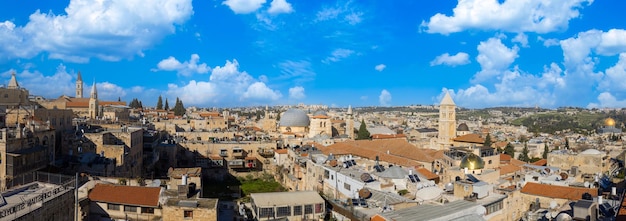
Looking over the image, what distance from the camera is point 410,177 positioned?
26547 mm

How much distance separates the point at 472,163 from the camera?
35.1m

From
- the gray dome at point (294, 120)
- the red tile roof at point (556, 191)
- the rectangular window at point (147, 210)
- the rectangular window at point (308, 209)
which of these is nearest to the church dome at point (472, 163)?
the red tile roof at point (556, 191)

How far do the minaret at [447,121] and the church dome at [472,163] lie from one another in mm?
25225

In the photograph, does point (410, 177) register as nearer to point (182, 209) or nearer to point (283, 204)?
point (283, 204)

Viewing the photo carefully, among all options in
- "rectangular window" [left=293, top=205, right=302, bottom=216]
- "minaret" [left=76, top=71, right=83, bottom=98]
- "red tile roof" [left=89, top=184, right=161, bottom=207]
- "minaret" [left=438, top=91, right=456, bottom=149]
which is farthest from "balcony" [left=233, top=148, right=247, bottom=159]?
"minaret" [left=76, top=71, right=83, bottom=98]

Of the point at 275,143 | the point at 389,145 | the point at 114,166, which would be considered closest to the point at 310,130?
the point at 275,143

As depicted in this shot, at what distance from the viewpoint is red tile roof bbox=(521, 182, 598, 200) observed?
27594 mm

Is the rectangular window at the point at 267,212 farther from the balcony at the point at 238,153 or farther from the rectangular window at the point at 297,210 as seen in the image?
the balcony at the point at 238,153

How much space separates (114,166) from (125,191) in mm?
9931

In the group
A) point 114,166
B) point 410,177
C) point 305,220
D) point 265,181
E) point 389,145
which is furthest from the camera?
point 389,145

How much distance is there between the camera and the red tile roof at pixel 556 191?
27.6 metres

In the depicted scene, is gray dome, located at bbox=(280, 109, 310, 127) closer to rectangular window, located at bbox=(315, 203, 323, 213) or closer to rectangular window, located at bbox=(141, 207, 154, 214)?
rectangular window, located at bbox=(315, 203, 323, 213)

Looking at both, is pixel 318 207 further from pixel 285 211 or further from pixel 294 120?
pixel 294 120

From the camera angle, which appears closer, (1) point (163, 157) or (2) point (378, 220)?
(2) point (378, 220)
